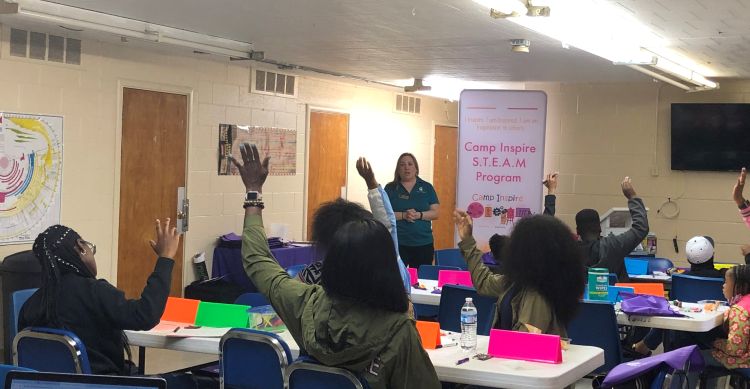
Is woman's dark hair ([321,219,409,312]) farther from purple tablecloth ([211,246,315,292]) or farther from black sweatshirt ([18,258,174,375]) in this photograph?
purple tablecloth ([211,246,315,292])

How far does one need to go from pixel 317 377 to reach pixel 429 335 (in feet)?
3.05

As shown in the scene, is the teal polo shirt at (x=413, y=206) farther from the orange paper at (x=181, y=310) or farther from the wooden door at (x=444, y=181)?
the wooden door at (x=444, y=181)

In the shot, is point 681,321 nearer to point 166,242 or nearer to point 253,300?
point 253,300

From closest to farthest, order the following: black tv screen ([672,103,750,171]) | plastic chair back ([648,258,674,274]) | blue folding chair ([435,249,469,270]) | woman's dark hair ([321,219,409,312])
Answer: woman's dark hair ([321,219,409,312]) → blue folding chair ([435,249,469,270]) → plastic chair back ([648,258,674,274]) → black tv screen ([672,103,750,171])

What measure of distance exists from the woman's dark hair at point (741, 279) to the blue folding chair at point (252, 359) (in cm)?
285

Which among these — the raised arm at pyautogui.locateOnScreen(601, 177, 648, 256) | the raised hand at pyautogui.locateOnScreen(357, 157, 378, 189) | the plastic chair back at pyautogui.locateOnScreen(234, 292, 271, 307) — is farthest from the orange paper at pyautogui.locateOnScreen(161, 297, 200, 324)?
the raised arm at pyautogui.locateOnScreen(601, 177, 648, 256)

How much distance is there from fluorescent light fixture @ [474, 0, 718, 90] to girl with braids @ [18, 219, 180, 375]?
8.27 feet

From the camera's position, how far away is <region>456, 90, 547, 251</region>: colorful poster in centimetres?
820

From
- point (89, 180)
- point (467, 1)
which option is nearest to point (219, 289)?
point (89, 180)

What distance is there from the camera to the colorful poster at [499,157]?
26.9 ft

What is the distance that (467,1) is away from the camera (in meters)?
5.30

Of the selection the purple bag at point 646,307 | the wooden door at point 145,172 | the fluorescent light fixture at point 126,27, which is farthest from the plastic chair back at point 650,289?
the wooden door at point 145,172

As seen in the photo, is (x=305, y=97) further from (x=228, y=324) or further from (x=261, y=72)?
(x=228, y=324)

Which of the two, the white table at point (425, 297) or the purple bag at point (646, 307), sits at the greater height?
the purple bag at point (646, 307)
